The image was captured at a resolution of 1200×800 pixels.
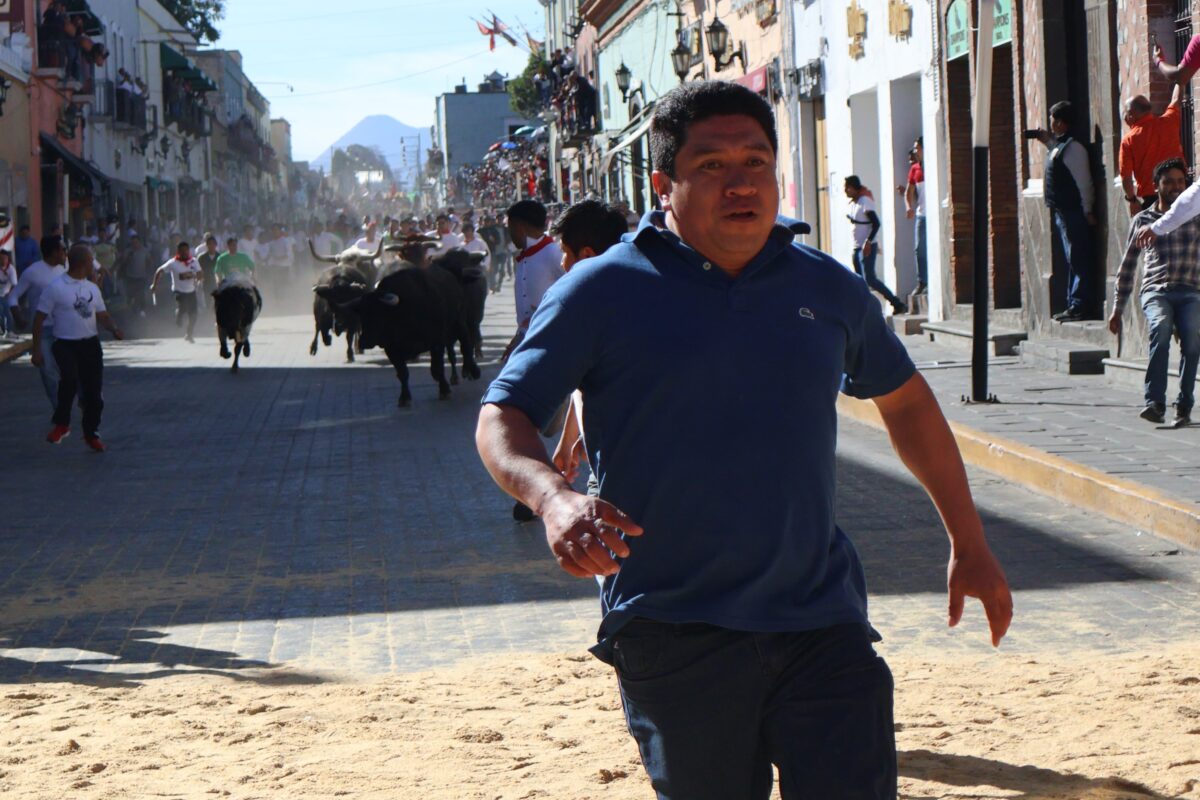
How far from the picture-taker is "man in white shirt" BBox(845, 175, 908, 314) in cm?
2359

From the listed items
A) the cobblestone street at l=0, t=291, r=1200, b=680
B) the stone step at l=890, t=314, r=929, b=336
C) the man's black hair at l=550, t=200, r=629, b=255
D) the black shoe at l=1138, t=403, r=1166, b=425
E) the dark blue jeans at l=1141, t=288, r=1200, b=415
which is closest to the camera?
the cobblestone street at l=0, t=291, r=1200, b=680

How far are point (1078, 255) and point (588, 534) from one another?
48.7 ft

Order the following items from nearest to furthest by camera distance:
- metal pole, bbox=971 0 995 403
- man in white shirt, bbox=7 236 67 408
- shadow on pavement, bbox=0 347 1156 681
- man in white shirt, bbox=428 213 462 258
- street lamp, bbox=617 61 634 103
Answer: shadow on pavement, bbox=0 347 1156 681, metal pole, bbox=971 0 995 403, man in white shirt, bbox=7 236 67 408, man in white shirt, bbox=428 213 462 258, street lamp, bbox=617 61 634 103

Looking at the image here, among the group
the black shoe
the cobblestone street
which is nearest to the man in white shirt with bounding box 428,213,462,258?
the cobblestone street

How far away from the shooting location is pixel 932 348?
2036 cm

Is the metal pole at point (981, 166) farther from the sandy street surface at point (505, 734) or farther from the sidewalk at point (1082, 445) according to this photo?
the sandy street surface at point (505, 734)

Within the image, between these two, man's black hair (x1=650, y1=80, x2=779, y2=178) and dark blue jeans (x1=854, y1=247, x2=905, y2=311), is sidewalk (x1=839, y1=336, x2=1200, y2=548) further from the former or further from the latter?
Result: dark blue jeans (x1=854, y1=247, x2=905, y2=311)

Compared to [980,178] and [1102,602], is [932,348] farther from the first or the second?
[1102,602]

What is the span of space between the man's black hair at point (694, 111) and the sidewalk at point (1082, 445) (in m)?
5.80

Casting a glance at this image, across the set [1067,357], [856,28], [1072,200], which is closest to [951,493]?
[1067,357]

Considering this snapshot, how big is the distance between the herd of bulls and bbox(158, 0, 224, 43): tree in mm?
64125

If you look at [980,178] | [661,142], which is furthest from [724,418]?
[980,178]

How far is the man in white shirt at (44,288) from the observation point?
50.7 ft

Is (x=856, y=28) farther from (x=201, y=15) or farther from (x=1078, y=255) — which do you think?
(x=201, y=15)
